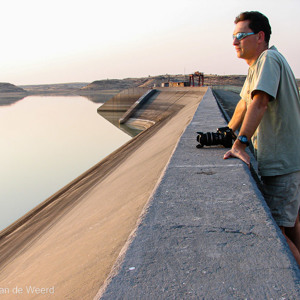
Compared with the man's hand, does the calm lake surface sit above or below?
below

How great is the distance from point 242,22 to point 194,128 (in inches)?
153

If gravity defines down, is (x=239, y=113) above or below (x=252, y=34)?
below

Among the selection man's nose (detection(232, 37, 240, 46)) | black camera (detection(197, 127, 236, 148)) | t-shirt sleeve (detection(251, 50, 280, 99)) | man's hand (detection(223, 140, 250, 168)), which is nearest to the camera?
t-shirt sleeve (detection(251, 50, 280, 99))

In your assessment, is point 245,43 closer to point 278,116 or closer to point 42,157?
point 278,116

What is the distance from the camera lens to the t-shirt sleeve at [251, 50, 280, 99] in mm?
2562

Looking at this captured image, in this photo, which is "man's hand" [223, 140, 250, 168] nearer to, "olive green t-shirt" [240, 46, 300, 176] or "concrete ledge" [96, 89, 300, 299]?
"concrete ledge" [96, 89, 300, 299]

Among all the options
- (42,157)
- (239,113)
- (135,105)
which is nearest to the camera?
(239,113)

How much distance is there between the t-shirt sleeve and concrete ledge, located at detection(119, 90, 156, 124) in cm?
3452

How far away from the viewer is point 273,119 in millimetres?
2732

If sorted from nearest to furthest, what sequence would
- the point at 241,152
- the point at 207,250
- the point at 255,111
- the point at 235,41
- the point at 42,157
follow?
the point at 207,250
the point at 255,111
the point at 235,41
the point at 241,152
the point at 42,157

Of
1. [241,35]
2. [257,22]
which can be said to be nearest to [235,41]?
[241,35]

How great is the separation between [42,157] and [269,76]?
18.3 metres

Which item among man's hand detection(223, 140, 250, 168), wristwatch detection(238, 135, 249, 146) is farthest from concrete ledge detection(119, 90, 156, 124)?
wristwatch detection(238, 135, 249, 146)

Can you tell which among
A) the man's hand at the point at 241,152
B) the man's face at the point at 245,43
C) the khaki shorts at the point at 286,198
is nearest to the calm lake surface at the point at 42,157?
the man's hand at the point at 241,152
